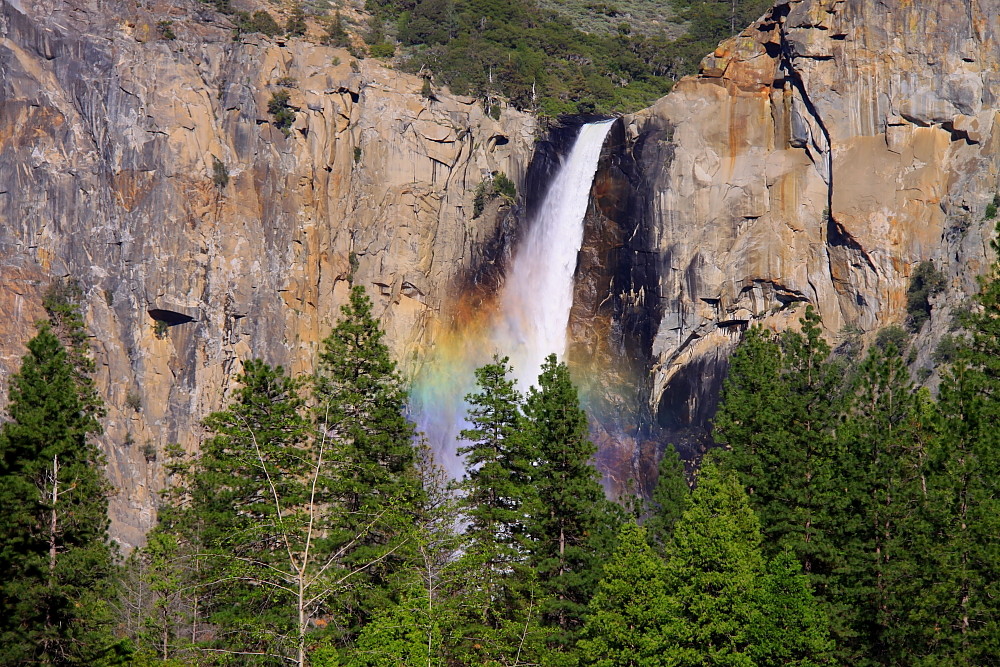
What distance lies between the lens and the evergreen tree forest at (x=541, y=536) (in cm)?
3244

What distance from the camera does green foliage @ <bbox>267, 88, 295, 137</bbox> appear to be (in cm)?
8756

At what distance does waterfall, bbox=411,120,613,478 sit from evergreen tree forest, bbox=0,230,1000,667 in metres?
39.7

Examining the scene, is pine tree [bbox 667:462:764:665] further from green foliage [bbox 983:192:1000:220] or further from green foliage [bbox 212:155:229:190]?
green foliage [bbox 212:155:229:190]

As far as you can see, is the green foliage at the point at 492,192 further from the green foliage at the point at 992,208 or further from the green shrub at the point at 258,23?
the green foliage at the point at 992,208

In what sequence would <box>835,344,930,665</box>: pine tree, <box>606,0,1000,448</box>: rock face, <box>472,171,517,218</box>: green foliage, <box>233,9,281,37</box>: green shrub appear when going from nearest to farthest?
<box>835,344,930,665</box>: pine tree → <box>606,0,1000,448</box>: rock face → <box>472,171,517,218</box>: green foliage → <box>233,9,281,37</box>: green shrub

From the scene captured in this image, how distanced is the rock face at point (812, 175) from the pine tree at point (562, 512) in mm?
33647

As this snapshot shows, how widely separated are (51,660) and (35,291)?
5151cm

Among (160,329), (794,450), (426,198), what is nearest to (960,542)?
(794,450)

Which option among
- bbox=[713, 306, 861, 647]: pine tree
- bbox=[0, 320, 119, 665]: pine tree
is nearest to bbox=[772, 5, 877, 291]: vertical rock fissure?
bbox=[713, 306, 861, 647]: pine tree

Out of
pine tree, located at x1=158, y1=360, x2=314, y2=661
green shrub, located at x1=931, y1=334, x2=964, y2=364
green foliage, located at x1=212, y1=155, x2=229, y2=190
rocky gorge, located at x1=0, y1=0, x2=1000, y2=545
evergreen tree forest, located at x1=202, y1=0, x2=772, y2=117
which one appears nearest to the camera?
pine tree, located at x1=158, y1=360, x2=314, y2=661

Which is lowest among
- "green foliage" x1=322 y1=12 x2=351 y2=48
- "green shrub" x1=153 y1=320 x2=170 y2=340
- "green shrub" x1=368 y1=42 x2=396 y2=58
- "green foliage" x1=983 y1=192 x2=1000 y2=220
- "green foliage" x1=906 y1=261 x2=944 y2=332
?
"green shrub" x1=153 y1=320 x2=170 y2=340

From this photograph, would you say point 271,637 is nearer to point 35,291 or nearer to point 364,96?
point 35,291

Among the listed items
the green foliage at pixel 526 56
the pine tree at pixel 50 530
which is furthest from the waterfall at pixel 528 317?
the pine tree at pixel 50 530

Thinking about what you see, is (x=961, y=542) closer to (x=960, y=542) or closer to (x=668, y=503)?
(x=960, y=542)
